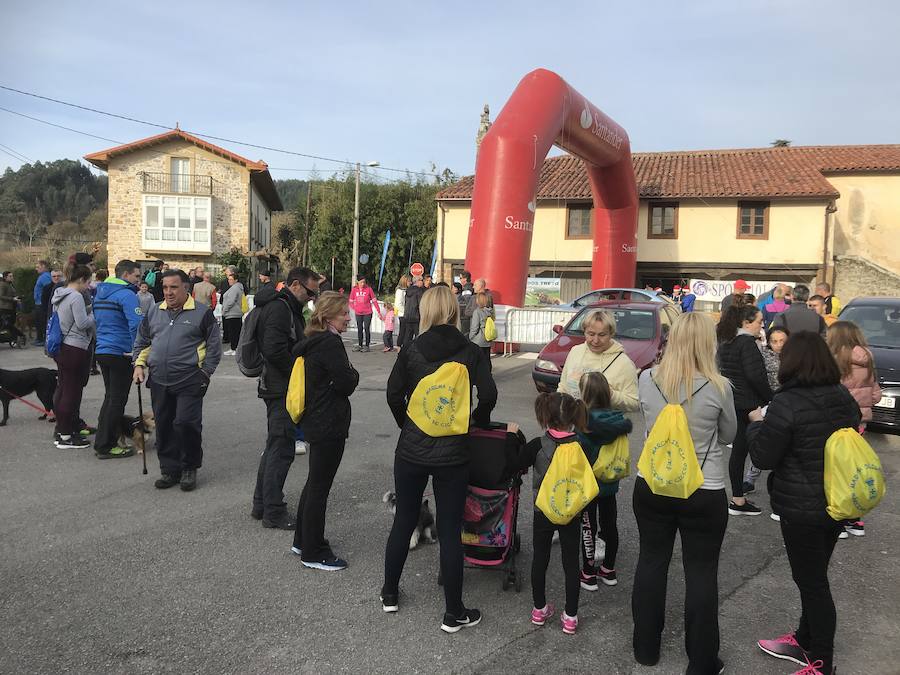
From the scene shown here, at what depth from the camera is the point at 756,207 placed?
2669 cm

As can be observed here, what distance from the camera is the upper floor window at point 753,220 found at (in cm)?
2658

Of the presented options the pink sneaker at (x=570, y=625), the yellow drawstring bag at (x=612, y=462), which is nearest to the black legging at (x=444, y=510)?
the pink sneaker at (x=570, y=625)

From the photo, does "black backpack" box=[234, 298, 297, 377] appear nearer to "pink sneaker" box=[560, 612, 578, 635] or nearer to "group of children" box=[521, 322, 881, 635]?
"group of children" box=[521, 322, 881, 635]

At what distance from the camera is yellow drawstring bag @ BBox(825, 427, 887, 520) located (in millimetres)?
3070

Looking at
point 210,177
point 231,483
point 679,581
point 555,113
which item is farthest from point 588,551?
point 210,177

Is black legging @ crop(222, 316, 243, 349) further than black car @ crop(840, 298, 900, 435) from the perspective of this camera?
Yes

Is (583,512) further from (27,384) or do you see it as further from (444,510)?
(27,384)

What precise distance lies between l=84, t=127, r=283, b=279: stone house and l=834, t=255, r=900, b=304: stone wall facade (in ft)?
98.5

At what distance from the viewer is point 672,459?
316cm

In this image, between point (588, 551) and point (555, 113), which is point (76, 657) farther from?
point (555, 113)

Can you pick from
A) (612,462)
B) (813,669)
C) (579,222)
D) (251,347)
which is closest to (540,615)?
(612,462)

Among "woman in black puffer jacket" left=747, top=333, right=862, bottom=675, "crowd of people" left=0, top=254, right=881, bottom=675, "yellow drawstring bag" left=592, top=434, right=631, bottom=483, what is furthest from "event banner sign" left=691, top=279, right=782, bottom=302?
"woman in black puffer jacket" left=747, top=333, right=862, bottom=675

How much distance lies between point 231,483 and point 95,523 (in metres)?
1.26

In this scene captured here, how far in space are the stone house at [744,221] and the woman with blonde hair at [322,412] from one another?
2479 cm
